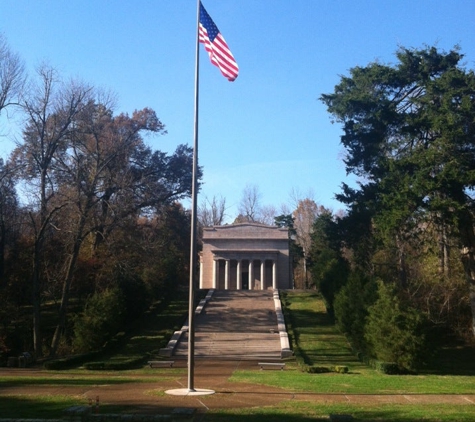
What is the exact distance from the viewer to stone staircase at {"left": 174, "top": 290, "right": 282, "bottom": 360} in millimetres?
30013

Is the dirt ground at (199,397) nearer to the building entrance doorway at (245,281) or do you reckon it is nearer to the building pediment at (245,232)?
the building entrance doorway at (245,281)

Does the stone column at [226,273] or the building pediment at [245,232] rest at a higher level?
the building pediment at [245,232]

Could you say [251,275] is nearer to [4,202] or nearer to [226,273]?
[226,273]

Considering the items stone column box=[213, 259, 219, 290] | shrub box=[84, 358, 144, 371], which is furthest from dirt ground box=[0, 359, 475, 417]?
stone column box=[213, 259, 219, 290]

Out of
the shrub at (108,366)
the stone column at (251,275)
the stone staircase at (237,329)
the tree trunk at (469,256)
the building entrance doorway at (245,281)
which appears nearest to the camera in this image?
the shrub at (108,366)

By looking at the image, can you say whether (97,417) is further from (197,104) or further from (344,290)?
(344,290)

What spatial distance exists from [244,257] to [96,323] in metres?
32.8

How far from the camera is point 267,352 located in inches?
1168

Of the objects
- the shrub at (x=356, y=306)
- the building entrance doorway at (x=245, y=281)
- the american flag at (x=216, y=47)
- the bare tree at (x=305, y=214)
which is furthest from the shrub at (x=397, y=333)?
the bare tree at (x=305, y=214)

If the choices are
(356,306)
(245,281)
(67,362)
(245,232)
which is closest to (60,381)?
(67,362)

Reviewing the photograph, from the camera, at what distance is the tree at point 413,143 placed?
27.7 meters

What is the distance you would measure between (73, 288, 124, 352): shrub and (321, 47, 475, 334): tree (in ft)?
51.9

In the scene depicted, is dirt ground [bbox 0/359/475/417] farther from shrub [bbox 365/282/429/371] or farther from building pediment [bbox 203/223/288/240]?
building pediment [bbox 203/223/288/240]

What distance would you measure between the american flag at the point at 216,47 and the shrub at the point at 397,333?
1283cm
